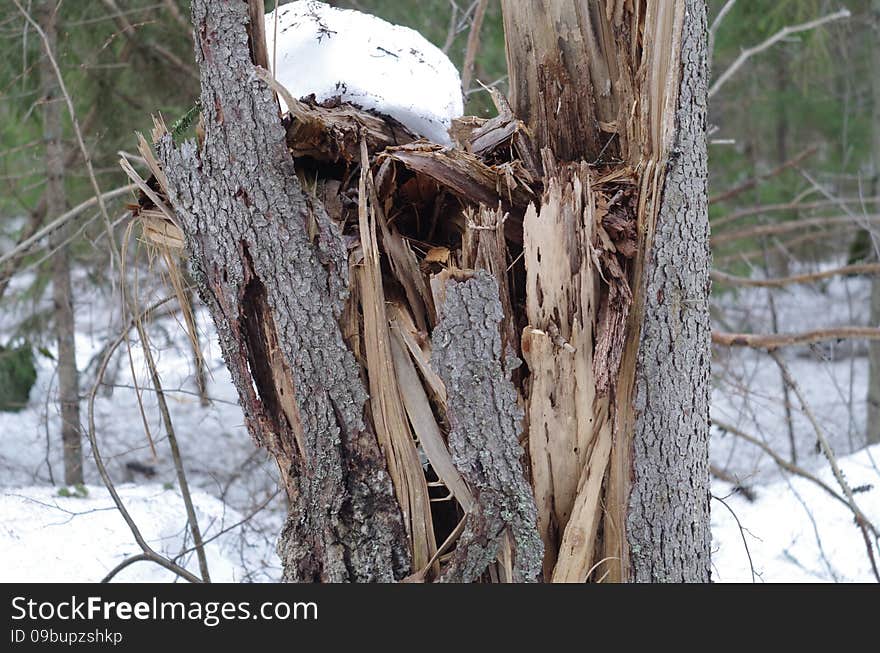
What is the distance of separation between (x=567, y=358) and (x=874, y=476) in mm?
3787

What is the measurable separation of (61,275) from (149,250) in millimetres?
3902

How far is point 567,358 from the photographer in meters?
1.67

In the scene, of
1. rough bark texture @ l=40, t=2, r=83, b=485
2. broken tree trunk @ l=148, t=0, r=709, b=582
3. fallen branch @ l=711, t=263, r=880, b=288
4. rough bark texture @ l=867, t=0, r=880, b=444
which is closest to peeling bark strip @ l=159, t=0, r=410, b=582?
broken tree trunk @ l=148, t=0, r=709, b=582

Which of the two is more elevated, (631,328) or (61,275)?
(61,275)

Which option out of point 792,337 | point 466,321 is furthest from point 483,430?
point 792,337

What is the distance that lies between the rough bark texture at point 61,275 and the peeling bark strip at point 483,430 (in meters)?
4.01

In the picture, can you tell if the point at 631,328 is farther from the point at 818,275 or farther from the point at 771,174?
the point at 771,174

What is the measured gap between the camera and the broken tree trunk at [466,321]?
63.6 inches

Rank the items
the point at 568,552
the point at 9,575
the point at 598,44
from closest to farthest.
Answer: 1. the point at 568,552
2. the point at 598,44
3. the point at 9,575

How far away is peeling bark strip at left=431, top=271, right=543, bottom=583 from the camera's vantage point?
1.61 m

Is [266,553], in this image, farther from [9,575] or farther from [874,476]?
[874,476]

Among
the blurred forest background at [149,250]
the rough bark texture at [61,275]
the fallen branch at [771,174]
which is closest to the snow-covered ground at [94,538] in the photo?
the blurred forest background at [149,250]

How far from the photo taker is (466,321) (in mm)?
1608
